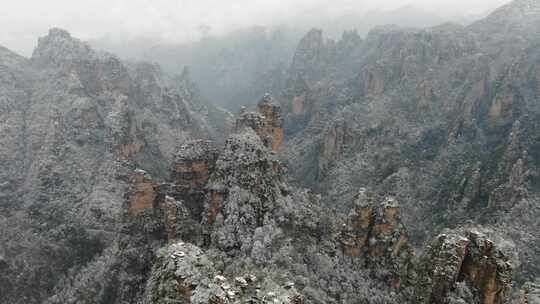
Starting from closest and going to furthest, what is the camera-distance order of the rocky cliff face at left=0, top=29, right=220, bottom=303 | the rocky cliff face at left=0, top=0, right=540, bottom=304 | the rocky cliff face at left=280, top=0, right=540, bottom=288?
the rocky cliff face at left=0, top=0, right=540, bottom=304 < the rocky cliff face at left=0, top=29, right=220, bottom=303 < the rocky cliff face at left=280, top=0, right=540, bottom=288

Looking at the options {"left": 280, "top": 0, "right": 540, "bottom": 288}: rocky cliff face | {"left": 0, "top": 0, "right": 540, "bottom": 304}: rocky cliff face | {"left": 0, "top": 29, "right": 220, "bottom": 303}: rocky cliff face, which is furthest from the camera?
{"left": 280, "top": 0, "right": 540, "bottom": 288}: rocky cliff face

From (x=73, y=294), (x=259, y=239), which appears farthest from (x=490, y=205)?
(x=73, y=294)

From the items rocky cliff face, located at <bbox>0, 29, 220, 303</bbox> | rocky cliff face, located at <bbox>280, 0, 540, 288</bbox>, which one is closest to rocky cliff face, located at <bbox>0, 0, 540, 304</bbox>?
rocky cliff face, located at <bbox>0, 29, 220, 303</bbox>

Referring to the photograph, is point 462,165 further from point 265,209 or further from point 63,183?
point 63,183

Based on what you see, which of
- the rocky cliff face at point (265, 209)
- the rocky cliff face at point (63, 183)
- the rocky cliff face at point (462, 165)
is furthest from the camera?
the rocky cliff face at point (462, 165)

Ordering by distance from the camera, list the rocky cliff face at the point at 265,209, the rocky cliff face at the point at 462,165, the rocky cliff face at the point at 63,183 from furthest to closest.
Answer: the rocky cliff face at the point at 462,165 → the rocky cliff face at the point at 63,183 → the rocky cliff face at the point at 265,209

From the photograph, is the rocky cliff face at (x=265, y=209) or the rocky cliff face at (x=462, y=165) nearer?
the rocky cliff face at (x=265, y=209)

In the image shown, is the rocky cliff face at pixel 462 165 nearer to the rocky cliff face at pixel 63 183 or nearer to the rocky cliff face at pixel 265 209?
the rocky cliff face at pixel 265 209

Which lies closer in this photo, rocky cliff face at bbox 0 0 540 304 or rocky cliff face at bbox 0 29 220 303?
rocky cliff face at bbox 0 0 540 304

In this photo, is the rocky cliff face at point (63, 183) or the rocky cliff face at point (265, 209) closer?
the rocky cliff face at point (265, 209)

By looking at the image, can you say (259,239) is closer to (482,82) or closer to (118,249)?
(118,249)

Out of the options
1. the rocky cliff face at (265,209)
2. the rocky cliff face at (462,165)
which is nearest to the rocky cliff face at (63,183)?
the rocky cliff face at (265,209)

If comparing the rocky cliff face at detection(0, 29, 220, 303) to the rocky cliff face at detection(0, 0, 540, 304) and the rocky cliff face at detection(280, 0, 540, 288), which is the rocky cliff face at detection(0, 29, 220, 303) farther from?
the rocky cliff face at detection(280, 0, 540, 288)

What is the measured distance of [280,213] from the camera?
96250 millimetres
